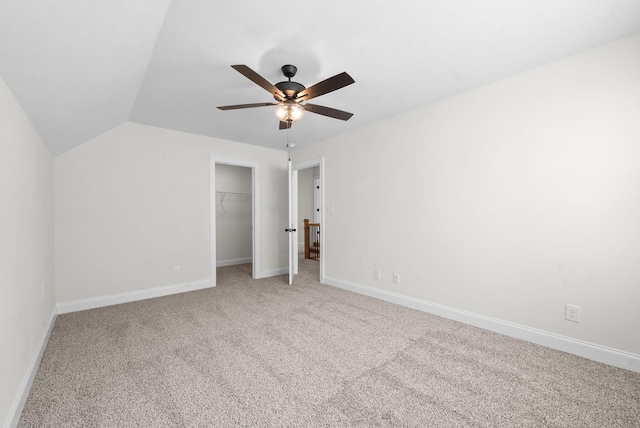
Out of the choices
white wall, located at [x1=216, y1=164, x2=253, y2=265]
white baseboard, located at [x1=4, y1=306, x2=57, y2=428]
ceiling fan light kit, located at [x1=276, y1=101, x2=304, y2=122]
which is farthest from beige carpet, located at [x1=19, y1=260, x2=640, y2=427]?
white wall, located at [x1=216, y1=164, x2=253, y2=265]

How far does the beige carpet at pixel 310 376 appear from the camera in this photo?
61.6 inches

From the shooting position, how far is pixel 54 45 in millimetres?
1403

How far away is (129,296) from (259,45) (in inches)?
136

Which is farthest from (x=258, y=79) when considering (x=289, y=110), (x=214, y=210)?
(x=214, y=210)

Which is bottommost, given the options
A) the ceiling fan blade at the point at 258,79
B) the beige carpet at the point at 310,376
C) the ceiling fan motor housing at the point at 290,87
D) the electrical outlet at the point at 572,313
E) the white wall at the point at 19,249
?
the beige carpet at the point at 310,376

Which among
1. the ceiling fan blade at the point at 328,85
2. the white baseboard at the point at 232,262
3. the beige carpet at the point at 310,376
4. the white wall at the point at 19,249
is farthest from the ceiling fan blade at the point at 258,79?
Result: the white baseboard at the point at 232,262

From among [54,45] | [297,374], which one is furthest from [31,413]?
[54,45]

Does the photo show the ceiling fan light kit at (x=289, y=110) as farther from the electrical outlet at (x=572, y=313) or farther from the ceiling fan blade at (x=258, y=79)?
the electrical outlet at (x=572, y=313)

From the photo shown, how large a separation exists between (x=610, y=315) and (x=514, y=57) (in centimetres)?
213

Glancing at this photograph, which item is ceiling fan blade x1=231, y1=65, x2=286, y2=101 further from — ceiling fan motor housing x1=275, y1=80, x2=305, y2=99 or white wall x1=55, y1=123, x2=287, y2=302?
white wall x1=55, y1=123, x2=287, y2=302

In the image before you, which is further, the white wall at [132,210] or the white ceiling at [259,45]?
the white wall at [132,210]

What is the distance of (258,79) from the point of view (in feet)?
6.30

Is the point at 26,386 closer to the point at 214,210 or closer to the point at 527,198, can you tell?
the point at 214,210

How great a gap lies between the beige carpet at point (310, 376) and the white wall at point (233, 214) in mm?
3128
